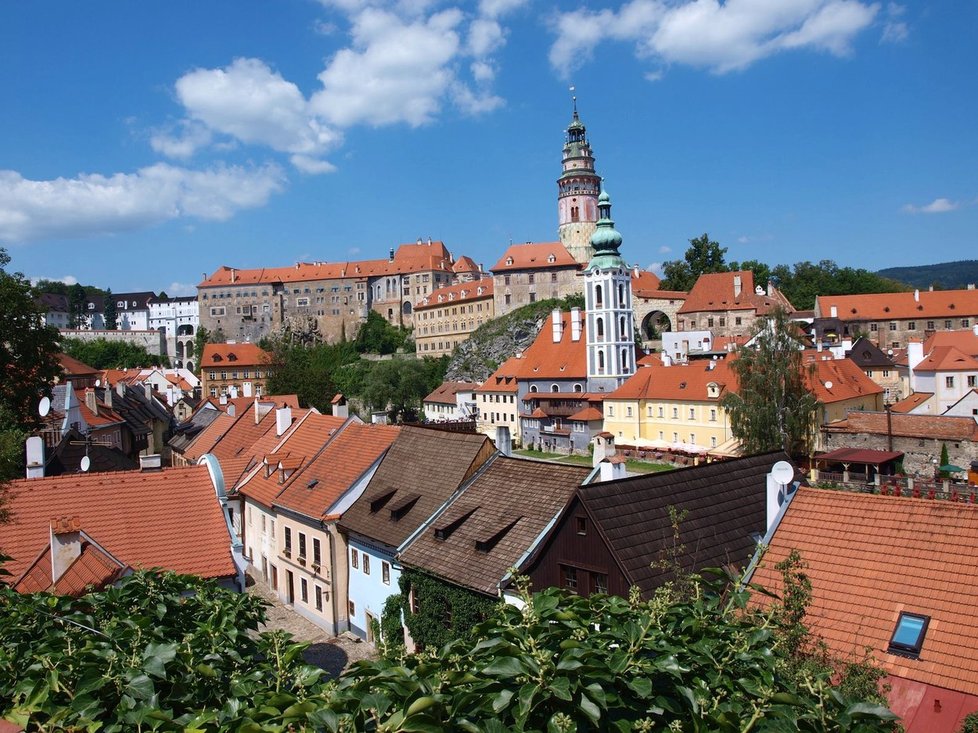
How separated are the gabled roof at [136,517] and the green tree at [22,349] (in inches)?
517

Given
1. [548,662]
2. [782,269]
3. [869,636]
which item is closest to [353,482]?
[869,636]

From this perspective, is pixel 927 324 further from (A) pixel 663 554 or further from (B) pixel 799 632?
(B) pixel 799 632

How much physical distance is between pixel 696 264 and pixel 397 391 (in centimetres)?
4540

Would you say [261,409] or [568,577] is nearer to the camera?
[568,577]

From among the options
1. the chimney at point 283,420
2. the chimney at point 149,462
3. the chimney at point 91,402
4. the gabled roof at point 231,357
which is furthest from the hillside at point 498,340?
the chimney at point 149,462

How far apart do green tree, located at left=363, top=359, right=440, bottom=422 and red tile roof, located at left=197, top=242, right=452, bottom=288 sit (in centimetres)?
4137

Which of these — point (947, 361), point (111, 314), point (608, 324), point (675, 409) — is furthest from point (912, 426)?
point (111, 314)

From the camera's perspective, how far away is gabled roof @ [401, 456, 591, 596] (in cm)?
1521

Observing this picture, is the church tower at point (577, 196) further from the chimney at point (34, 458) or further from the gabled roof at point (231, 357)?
the chimney at point (34, 458)

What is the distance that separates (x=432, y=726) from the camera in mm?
3535

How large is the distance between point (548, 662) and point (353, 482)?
686 inches

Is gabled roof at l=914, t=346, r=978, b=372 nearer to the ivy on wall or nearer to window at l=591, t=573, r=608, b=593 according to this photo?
the ivy on wall

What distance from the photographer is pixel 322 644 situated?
1962cm

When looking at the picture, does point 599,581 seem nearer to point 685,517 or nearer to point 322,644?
point 685,517
